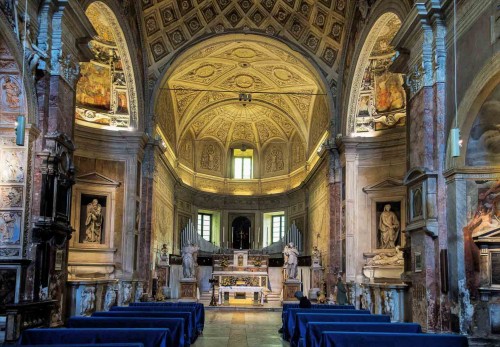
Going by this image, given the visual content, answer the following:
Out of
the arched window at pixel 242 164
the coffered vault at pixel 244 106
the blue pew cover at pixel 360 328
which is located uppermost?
the coffered vault at pixel 244 106

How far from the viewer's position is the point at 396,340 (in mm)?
7812

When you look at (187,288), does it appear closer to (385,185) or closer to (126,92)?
(126,92)

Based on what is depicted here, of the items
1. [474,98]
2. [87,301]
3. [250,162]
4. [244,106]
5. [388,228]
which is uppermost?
[244,106]

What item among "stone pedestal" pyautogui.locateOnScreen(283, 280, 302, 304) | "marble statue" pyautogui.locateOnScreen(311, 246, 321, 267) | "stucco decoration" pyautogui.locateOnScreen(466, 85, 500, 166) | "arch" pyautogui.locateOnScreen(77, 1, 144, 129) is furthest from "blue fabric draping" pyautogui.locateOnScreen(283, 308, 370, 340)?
"stone pedestal" pyautogui.locateOnScreen(283, 280, 302, 304)

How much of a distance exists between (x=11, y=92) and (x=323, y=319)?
7276 millimetres

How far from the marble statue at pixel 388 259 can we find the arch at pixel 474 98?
8.87 metres

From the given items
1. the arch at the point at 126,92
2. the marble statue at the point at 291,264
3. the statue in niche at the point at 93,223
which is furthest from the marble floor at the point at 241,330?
the arch at the point at 126,92

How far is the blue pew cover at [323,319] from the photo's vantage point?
425 inches

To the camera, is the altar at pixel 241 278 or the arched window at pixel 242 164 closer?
the altar at pixel 241 278

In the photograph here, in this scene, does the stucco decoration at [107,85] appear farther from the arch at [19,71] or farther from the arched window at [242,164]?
the arched window at [242,164]

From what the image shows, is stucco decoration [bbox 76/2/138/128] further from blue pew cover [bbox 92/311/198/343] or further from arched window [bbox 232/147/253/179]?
arched window [bbox 232/147/253/179]

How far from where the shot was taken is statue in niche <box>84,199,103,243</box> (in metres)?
20.3

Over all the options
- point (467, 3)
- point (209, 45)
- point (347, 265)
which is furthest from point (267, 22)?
point (467, 3)

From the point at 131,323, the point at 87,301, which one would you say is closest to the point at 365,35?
the point at 87,301
